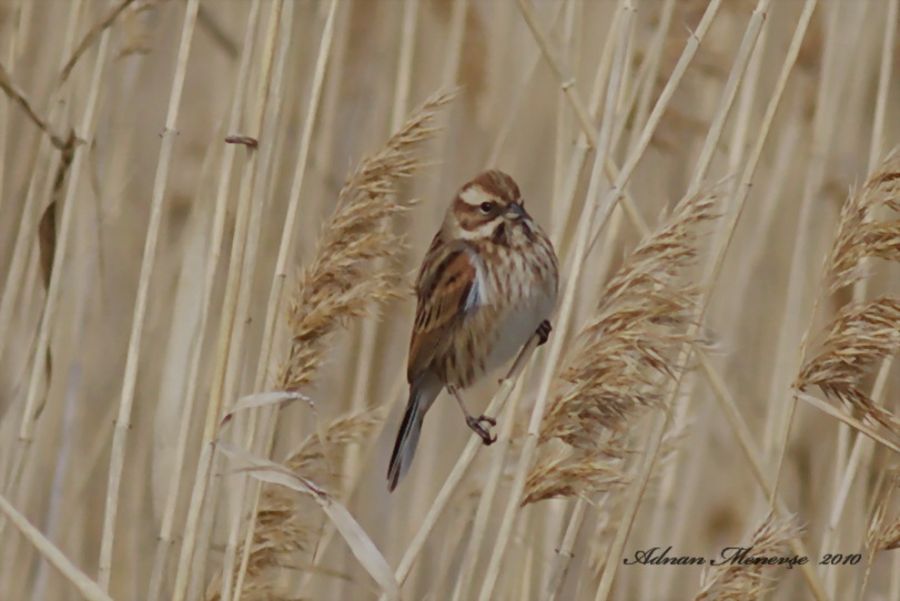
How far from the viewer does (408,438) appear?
2.17m

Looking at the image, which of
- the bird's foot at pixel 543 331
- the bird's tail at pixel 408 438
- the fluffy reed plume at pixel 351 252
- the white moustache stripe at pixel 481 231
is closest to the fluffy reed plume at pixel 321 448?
the fluffy reed plume at pixel 351 252

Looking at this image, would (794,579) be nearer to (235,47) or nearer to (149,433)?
(149,433)

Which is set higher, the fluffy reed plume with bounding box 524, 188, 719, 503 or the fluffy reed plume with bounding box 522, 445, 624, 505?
the fluffy reed plume with bounding box 524, 188, 719, 503

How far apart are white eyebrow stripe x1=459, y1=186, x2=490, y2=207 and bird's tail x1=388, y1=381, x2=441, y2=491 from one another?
0.33m

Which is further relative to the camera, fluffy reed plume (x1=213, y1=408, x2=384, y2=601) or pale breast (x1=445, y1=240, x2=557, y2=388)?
pale breast (x1=445, y1=240, x2=557, y2=388)

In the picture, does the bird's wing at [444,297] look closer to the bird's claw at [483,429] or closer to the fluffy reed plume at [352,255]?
the bird's claw at [483,429]

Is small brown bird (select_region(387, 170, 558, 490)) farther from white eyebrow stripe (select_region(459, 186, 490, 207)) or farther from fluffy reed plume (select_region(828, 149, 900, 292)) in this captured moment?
fluffy reed plume (select_region(828, 149, 900, 292))

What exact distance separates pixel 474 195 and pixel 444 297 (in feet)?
0.62

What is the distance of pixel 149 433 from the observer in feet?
8.25

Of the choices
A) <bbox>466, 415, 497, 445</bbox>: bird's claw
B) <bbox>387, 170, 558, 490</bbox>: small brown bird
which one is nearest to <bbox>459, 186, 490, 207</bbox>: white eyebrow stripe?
<bbox>387, 170, 558, 490</bbox>: small brown bird

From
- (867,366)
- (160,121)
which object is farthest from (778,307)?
(160,121)

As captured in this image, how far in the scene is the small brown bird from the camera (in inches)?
85.1

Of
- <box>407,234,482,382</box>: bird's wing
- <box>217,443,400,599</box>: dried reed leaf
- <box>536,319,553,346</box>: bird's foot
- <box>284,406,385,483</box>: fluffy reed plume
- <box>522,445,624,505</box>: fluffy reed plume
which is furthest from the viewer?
<box>407,234,482,382</box>: bird's wing

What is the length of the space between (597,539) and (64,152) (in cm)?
113
